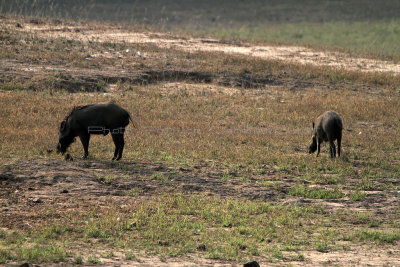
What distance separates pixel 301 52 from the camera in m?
25.5

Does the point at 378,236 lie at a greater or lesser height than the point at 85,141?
lesser

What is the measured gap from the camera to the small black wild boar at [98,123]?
35.7 ft

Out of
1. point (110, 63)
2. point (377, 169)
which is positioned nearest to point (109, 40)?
point (110, 63)

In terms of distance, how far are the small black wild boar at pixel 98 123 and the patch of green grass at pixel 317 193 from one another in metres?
3.55

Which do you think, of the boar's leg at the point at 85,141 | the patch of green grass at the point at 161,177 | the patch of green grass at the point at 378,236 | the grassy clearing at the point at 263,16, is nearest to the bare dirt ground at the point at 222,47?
the grassy clearing at the point at 263,16

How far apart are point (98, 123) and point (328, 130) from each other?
4.85m

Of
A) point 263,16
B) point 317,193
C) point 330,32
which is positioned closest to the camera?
point 317,193

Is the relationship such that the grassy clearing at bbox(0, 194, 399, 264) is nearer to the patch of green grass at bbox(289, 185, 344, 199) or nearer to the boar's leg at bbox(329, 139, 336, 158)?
the patch of green grass at bbox(289, 185, 344, 199)

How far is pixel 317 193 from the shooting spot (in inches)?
374

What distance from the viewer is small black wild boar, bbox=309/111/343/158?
11.9 meters

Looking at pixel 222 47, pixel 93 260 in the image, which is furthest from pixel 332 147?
pixel 222 47

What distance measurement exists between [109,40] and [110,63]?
3.45 meters

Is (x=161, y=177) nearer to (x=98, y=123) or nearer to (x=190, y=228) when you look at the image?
(x=98, y=123)

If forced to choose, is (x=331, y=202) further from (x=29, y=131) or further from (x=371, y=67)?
(x=371, y=67)
